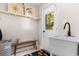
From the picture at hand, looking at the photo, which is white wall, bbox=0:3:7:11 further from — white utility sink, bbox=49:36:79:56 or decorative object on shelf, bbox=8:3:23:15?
white utility sink, bbox=49:36:79:56

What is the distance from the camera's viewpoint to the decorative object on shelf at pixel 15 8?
982 millimetres

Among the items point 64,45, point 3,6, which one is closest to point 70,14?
point 64,45

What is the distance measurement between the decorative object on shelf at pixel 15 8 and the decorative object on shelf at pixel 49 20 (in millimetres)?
314

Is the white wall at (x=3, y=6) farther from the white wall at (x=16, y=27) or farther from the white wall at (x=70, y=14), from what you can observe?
the white wall at (x=70, y=14)

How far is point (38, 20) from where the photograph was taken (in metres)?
1.06

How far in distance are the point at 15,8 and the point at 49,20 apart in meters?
0.42

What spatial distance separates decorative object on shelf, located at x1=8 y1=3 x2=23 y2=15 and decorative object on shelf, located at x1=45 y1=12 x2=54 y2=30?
31 cm

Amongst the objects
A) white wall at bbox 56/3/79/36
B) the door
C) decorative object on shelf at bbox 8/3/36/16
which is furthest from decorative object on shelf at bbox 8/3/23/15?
white wall at bbox 56/3/79/36

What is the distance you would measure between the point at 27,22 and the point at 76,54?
2.10 feet

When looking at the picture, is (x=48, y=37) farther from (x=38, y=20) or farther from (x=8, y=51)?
(x=8, y=51)

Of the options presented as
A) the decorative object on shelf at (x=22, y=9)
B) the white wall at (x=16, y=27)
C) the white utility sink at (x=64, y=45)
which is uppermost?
the decorative object on shelf at (x=22, y=9)

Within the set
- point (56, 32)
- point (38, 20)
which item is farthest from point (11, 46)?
point (56, 32)

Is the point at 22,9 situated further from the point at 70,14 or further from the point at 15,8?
the point at 70,14

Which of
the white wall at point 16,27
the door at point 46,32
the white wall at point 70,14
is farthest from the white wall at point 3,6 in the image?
the white wall at point 70,14
